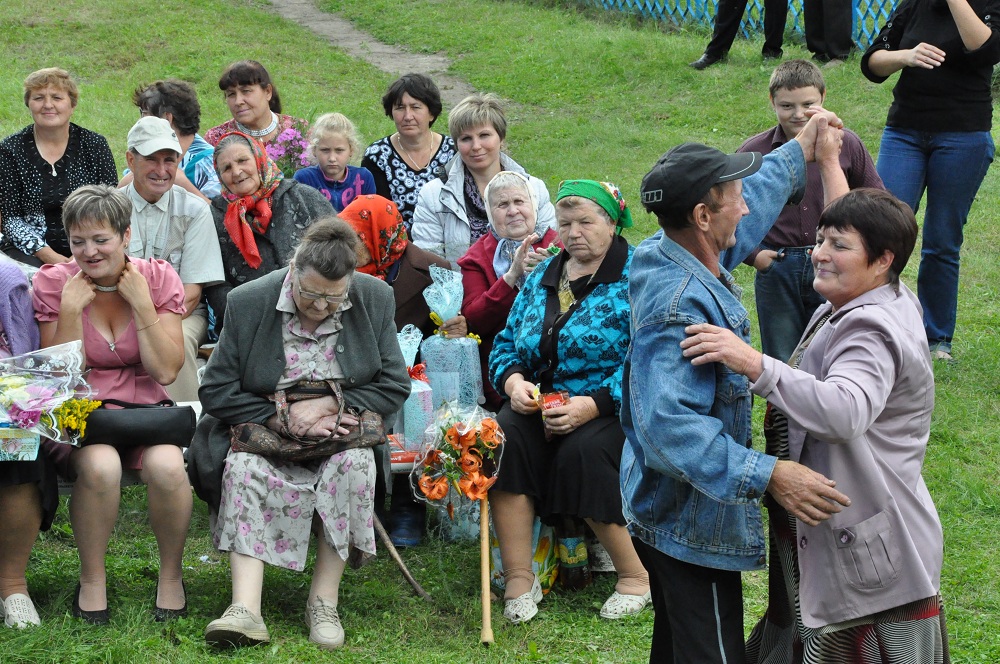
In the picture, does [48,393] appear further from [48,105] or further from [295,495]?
[48,105]

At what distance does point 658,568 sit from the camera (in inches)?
114

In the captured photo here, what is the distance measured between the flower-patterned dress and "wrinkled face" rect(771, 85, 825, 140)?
7.42ft

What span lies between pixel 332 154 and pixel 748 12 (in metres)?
9.36

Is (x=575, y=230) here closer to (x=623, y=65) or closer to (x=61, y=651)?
(x=61, y=651)

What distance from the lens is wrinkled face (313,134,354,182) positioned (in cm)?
610

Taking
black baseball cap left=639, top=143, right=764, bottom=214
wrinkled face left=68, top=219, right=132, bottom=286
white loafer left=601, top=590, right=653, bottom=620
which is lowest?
white loafer left=601, top=590, right=653, bottom=620

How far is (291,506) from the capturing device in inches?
167

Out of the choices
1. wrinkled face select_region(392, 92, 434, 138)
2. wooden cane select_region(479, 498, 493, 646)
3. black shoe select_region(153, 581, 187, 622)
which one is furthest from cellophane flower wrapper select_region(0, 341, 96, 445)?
wrinkled face select_region(392, 92, 434, 138)

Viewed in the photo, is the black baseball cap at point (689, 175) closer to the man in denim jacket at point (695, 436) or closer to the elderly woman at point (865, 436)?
the man in denim jacket at point (695, 436)

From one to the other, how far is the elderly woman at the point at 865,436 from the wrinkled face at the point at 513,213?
2421mm

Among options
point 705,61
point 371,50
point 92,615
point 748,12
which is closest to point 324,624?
point 92,615

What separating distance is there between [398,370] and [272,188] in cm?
147

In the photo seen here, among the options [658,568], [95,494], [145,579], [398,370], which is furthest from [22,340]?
[658,568]

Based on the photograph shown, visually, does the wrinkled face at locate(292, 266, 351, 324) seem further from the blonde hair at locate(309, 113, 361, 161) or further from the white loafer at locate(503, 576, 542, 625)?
the blonde hair at locate(309, 113, 361, 161)
